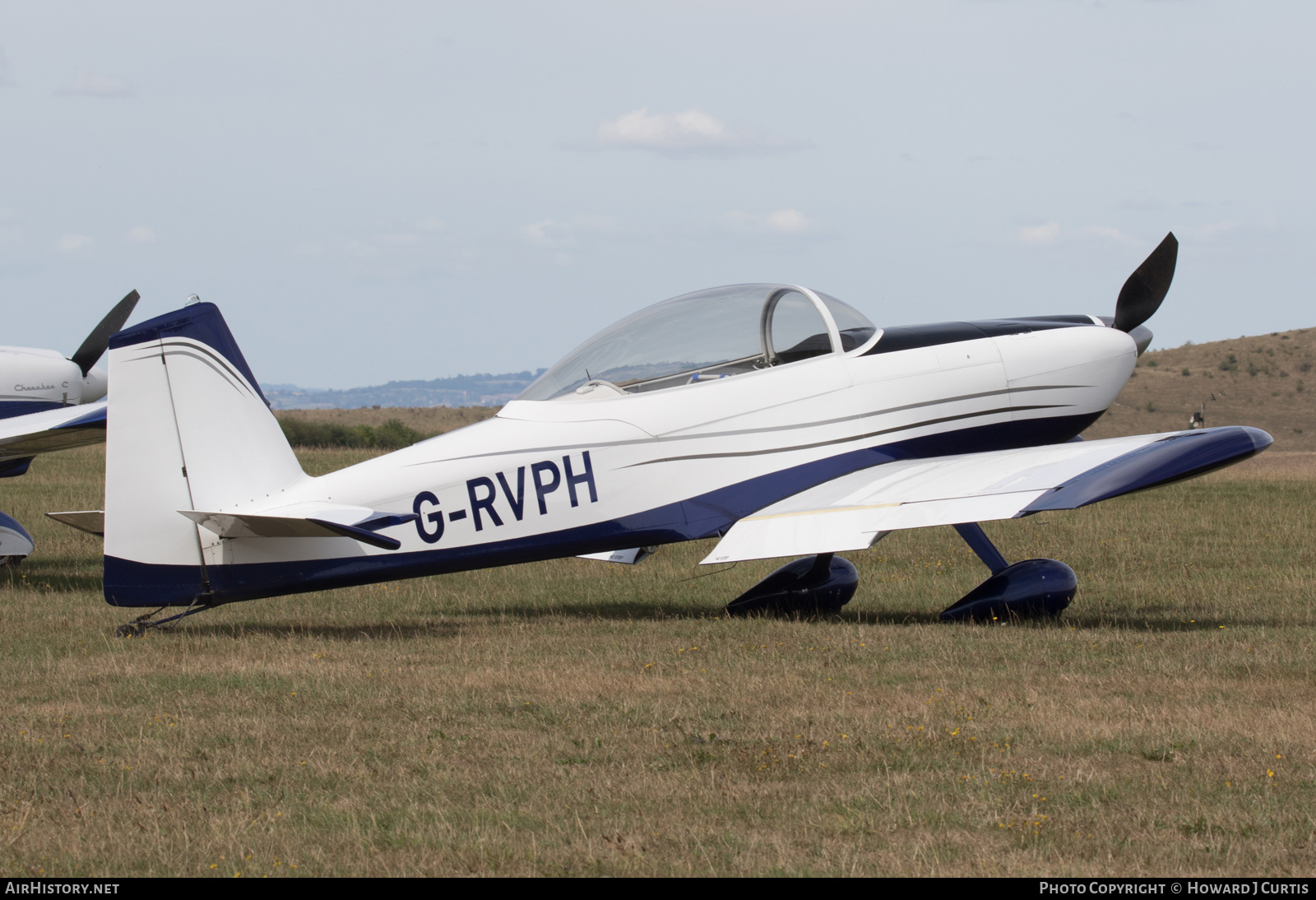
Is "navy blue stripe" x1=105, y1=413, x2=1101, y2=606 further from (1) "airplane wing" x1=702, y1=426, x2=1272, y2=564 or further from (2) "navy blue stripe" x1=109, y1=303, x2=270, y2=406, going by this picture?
(2) "navy blue stripe" x1=109, y1=303, x2=270, y2=406

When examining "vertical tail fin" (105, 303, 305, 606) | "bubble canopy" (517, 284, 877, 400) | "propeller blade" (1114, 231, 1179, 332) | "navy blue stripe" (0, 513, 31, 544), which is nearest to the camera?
"vertical tail fin" (105, 303, 305, 606)

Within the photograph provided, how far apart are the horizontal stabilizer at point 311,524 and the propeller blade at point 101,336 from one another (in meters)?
6.80

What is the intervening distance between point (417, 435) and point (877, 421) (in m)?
39.5

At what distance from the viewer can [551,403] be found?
8820 millimetres

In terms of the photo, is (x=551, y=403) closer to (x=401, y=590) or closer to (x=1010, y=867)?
(x=401, y=590)

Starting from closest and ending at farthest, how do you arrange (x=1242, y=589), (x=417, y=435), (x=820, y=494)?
(x=820, y=494)
(x=1242, y=589)
(x=417, y=435)

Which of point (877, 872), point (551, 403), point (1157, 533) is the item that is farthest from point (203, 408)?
point (1157, 533)

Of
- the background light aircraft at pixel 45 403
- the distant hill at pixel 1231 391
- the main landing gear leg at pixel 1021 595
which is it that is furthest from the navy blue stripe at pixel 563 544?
the distant hill at pixel 1231 391

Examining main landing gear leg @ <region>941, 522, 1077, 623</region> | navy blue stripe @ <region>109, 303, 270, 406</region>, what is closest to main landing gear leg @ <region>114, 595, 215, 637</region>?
navy blue stripe @ <region>109, 303, 270, 406</region>

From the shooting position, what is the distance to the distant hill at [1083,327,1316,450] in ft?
184

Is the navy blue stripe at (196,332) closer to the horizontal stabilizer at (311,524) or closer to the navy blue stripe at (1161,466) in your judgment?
the horizontal stabilizer at (311,524)

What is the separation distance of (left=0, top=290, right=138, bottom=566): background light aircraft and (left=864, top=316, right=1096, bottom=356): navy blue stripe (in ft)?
23.2

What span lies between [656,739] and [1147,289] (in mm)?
7170

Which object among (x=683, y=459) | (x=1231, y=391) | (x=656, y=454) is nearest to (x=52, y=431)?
(x=656, y=454)
